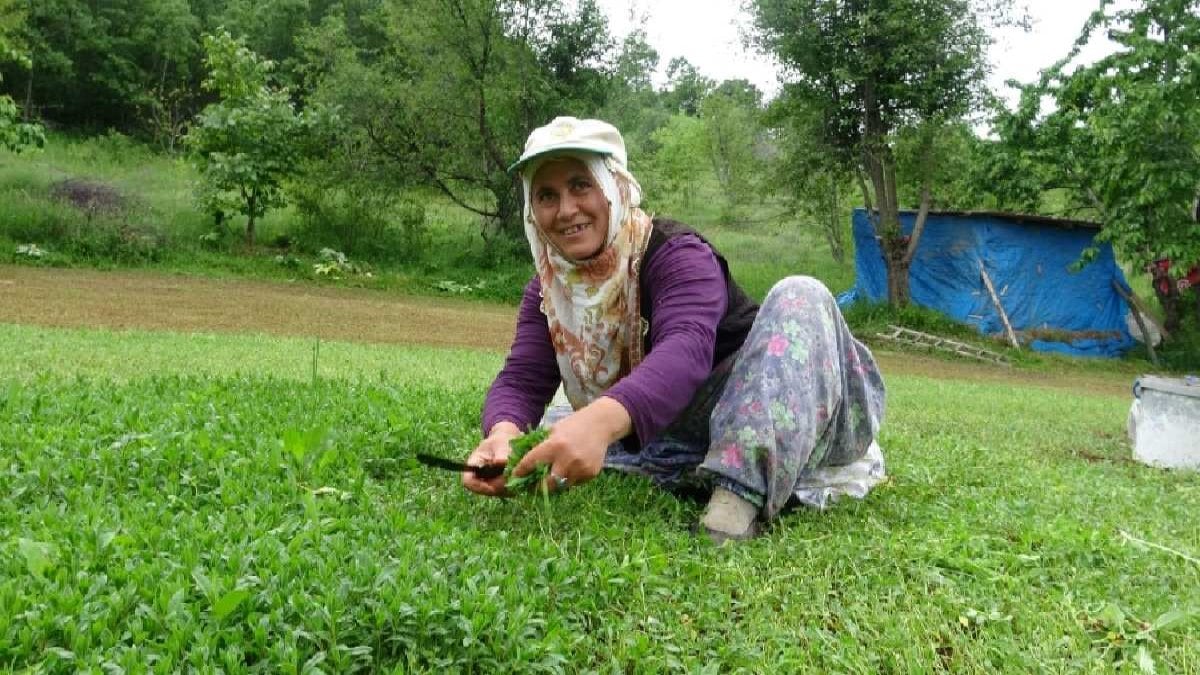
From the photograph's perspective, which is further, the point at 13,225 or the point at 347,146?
the point at 347,146

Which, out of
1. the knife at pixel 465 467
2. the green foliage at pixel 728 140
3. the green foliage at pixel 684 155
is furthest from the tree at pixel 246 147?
the knife at pixel 465 467

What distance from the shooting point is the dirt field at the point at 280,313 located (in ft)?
35.6

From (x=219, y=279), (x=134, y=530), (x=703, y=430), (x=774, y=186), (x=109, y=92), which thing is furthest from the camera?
(x=109, y=92)

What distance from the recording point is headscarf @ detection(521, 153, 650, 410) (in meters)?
2.70

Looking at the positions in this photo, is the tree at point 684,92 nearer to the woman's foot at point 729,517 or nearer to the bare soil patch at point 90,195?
the bare soil patch at point 90,195

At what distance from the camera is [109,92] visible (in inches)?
1201

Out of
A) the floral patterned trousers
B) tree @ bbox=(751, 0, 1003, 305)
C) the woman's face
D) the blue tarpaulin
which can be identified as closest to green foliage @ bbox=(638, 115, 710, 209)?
tree @ bbox=(751, 0, 1003, 305)

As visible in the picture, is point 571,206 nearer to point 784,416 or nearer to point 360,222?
point 784,416

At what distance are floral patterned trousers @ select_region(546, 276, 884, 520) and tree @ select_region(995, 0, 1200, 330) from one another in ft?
44.7

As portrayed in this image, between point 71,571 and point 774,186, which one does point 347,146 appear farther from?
point 71,571

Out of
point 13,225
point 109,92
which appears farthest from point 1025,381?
point 109,92

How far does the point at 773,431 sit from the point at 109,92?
33.4 metres

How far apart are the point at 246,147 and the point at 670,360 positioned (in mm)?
17120

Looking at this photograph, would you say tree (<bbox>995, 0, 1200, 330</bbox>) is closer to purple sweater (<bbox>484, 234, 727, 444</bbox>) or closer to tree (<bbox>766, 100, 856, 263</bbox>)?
tree (<bbox>766, 100, 856, 263</bbox>)
